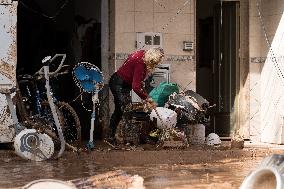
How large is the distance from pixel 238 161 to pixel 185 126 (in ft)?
6.11

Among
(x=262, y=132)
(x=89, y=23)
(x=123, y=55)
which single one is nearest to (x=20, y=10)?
(x=89, y=23)

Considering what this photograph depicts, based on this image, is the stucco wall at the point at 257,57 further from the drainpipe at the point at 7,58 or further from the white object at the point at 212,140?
the drainpipe at the point at 7,58

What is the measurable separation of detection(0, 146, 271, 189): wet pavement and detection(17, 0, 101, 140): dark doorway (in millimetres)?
3171

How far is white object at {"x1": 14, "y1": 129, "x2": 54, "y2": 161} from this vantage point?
800cm

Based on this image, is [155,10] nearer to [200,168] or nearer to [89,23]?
[89,23]

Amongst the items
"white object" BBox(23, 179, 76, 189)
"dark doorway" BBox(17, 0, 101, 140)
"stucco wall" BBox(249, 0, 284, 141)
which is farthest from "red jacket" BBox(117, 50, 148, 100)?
"white object" BBox(23, 179, 76, 189)

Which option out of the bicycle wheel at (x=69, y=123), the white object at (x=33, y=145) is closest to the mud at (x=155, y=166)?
the white object at (x=33, y=145)

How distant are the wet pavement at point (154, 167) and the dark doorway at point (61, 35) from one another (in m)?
3.17

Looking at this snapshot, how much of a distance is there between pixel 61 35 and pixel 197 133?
363 centimetres

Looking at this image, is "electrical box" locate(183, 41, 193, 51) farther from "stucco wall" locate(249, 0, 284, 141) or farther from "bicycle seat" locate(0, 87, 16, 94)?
"bicycle seat" locate(0, 87, 16, 94)

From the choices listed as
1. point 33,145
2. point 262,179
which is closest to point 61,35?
point 33,145

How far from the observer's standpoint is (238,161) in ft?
28.6

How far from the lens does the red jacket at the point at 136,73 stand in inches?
350

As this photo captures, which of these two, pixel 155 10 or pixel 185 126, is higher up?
pixel 155 10
